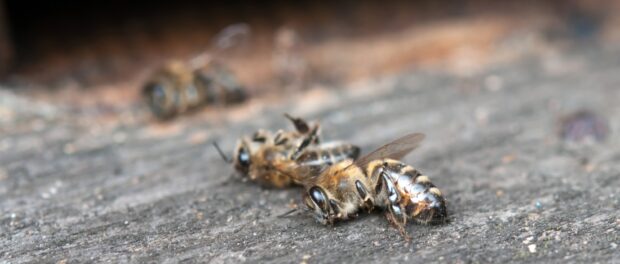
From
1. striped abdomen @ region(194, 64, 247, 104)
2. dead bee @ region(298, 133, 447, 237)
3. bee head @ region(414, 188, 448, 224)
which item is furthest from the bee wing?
striped abdomen @ region(194, 64, 247, 104)

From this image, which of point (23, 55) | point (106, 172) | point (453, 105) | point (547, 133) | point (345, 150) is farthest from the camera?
point (23, 55)

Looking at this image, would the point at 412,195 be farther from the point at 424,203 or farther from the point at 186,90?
the point at 186,90

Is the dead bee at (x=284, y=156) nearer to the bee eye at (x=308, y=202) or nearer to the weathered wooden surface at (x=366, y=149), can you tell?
the weathered wooden surface at (x=366, y=149)

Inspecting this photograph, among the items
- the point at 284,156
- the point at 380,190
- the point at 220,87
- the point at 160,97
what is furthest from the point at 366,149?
the point at 160,97

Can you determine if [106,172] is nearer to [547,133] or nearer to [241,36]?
[241,36]

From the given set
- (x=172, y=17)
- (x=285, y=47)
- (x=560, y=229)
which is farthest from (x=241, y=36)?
(x=560, y=229)

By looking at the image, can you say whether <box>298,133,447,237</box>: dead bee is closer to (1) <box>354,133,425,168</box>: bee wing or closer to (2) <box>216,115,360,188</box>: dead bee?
(1) <box>354,133,425,168</box>: bee wing
